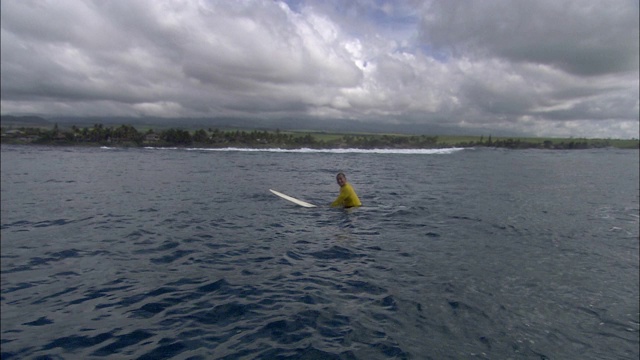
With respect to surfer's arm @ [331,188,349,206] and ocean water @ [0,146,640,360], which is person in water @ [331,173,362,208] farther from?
ocean water @ [0,146,640,360]

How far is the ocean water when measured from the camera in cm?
791

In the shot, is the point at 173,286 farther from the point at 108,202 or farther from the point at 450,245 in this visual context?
the point at 108,202

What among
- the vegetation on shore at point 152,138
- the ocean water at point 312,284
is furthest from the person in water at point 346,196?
the vegetation on shore at point 152,138

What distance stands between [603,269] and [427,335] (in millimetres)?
10022

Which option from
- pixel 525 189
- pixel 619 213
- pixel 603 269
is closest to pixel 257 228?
pixel 603 269

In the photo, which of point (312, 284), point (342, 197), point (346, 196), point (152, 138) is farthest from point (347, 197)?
point (152, 138)

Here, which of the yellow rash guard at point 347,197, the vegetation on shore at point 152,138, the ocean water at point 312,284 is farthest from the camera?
the vegetation on shore at point 152,138

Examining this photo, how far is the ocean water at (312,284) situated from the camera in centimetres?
791

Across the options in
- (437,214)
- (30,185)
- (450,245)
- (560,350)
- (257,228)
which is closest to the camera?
(560,350)

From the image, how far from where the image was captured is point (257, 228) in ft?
58.3

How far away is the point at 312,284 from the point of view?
10.9 metres

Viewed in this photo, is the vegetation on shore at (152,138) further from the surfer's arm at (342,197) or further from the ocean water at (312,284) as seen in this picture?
the surfer's arm at (342,197)

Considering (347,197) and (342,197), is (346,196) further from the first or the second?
(342,197)

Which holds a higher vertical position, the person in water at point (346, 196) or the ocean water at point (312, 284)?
the person in water at point (346, 196)
